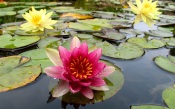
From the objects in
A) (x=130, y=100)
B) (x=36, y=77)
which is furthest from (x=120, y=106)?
(x=36, y=77)

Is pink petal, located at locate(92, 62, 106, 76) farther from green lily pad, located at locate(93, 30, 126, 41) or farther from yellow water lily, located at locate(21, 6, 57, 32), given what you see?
yellow water lily, located at locate(21, 6, 57, 32)

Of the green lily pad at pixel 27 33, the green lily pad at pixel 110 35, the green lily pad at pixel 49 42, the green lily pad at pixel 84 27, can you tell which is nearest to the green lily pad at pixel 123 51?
the green lily pad at pixel 110 35

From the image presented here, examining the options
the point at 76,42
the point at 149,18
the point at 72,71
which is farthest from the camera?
the point at 149,18

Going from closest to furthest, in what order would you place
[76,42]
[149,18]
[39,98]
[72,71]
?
[72,71] < [39,98] < [76,42] < [149,18]

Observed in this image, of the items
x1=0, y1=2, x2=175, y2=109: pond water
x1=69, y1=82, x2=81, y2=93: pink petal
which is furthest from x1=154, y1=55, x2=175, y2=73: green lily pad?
x1=69, y1=82, x2=81, y2=93: pink petal

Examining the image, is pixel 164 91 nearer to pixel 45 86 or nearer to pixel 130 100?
pixel 130 100
